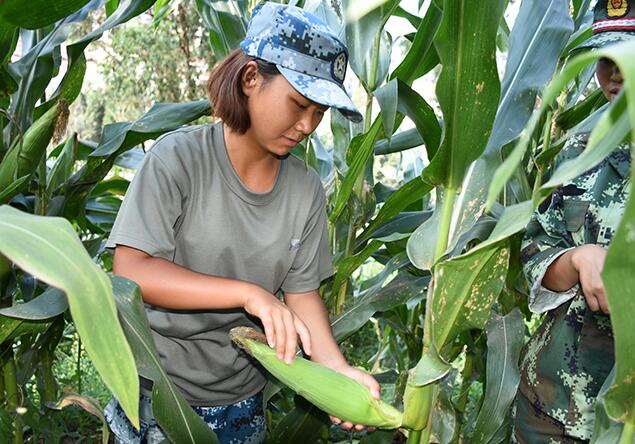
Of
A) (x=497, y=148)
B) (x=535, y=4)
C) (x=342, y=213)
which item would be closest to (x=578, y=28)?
(x=535, y=4)

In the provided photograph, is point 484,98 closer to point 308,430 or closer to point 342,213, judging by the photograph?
point 342,213

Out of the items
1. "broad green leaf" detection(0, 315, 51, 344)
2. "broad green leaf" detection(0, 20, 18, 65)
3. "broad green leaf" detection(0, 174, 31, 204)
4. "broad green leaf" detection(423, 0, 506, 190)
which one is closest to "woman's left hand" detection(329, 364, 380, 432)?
"broad green leaf" detection(423, 0, 506, 190)

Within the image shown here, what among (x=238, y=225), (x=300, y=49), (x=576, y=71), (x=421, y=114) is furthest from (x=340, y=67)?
(x=576, y=71)

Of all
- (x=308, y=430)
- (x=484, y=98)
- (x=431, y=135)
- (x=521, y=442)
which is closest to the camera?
(x=484, y=98)

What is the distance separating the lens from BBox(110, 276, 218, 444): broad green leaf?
96 cm

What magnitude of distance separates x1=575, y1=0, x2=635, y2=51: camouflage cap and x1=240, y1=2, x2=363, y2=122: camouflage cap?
1.22 feet

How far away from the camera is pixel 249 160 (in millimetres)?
1252

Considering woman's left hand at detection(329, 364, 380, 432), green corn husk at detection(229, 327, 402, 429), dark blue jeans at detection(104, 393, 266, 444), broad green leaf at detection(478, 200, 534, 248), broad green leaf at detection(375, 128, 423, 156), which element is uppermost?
broad green leaf at detection(478, 200, 534, 248)

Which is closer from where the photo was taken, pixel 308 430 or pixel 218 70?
pixel 218 70

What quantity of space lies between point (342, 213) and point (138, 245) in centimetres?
60

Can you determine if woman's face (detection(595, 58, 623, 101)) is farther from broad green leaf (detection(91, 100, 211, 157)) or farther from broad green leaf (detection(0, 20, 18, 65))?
broad green leaf (detection(0, 20, 18, 65))

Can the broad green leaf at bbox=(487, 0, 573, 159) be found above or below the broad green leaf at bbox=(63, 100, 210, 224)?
above

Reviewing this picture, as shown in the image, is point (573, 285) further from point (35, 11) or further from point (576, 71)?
point (35, 11)

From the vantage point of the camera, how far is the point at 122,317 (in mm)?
956
